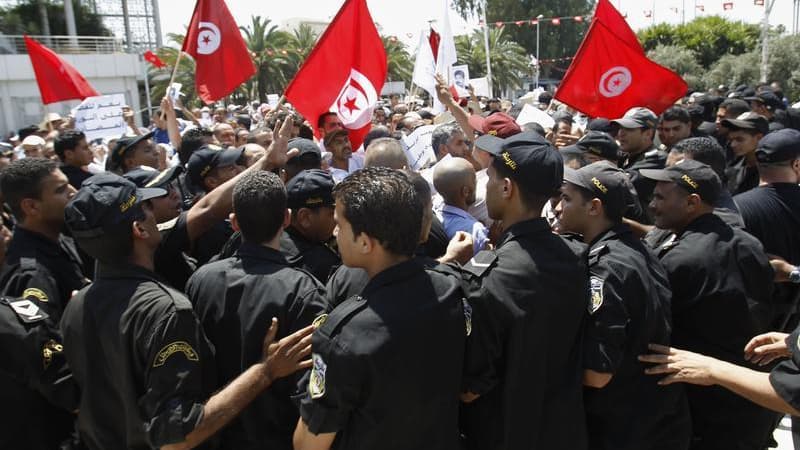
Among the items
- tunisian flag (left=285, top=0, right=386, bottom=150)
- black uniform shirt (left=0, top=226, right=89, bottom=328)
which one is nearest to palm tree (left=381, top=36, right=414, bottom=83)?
tunisian flag (left=285, top=0, right=386, bottom=150)

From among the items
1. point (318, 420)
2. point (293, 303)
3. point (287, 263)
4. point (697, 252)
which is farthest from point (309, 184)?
point (697, 252)

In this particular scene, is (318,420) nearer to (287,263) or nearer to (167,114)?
(287,263)

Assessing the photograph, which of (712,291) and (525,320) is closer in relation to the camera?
(525,320)

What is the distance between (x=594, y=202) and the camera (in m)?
2.90

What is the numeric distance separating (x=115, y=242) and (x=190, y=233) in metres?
0.92

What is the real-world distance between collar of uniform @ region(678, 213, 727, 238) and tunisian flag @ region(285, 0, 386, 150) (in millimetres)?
3433

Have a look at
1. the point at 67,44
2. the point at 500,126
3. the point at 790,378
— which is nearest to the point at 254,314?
the point at 790,378

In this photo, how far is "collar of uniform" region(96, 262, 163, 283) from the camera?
232cm

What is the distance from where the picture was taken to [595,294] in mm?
2477

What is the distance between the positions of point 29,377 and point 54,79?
7881 mm

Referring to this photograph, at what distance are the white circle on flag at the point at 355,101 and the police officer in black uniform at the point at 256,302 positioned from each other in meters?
3.30

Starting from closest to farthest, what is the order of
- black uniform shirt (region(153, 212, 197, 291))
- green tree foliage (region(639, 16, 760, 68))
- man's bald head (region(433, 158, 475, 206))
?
black uniform shirt (region(153, 212, 197, 291)) → man's bald head (region(433, 158, 475, 206)) → green tree foliage (region(639, 16, 760, 68))

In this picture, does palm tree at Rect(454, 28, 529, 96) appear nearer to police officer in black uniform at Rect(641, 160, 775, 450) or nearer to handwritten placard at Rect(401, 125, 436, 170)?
handwritten placard at Rect(401, 125, 436, 170)

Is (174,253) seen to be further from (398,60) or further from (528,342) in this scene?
(398,60)
